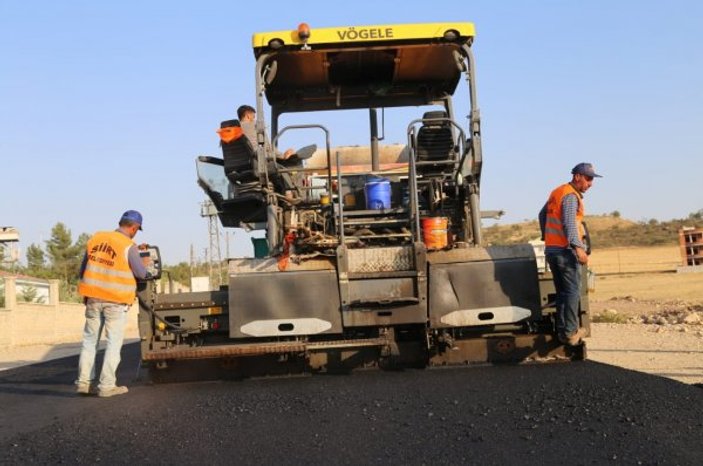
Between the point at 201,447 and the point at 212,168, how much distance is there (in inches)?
168

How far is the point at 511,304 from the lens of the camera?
6.22 m

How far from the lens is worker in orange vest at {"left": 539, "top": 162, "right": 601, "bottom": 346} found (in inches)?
244

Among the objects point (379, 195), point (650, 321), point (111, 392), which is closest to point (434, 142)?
point (379, 195)

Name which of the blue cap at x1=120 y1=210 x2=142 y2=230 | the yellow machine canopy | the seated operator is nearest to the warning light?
the yellow machine canopy

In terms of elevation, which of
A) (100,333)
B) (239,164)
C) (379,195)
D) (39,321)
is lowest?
(39,321)

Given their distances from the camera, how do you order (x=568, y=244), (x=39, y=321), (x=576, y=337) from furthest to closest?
(x=39, y=321), (x=568, y=244), (x=576, y=337)

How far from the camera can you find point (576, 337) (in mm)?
6191

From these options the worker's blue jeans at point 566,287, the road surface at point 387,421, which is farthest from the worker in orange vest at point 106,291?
the worker's blue jeans at point 566,287

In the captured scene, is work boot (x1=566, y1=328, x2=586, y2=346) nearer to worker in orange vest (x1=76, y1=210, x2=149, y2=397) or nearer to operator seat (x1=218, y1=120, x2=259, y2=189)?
operator seat (x1=218, y1=120, x2=259, y2=189)

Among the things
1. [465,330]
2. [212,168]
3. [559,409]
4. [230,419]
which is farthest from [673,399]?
[212,168]

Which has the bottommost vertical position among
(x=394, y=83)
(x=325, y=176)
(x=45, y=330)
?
(x=45, y=330)

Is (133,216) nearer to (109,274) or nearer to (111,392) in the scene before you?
(109,274)

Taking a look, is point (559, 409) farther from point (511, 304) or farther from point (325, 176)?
point (325, 176)

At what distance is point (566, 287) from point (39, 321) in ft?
67.7
